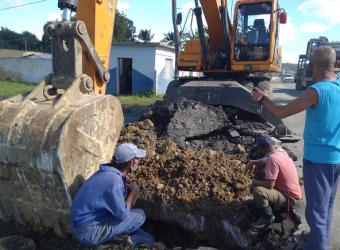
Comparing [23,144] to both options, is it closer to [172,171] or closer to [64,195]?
[64,195]

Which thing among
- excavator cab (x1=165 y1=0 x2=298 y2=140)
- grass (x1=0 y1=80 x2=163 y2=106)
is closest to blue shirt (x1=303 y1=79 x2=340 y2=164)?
excavator cab (x1=165 y1=0 x2=298 y2=140)

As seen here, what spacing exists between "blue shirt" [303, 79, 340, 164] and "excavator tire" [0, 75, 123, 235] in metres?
2.10

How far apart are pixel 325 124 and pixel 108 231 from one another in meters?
2.13

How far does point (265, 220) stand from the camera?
4016 mm

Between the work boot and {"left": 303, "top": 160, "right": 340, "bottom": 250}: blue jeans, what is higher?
{"left": 303, "top": 160, "right": 340, "bottom": 250}: blue jeans

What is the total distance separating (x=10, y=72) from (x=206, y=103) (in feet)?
83.4

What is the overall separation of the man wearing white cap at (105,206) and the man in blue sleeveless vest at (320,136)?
4.94 ft

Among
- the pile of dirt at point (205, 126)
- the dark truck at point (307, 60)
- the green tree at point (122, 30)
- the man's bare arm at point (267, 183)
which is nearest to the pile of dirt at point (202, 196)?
the man's bare arm at point (267, 183)

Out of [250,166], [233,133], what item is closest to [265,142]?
[250,166]

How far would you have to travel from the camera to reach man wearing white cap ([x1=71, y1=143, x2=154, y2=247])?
12.1 ft

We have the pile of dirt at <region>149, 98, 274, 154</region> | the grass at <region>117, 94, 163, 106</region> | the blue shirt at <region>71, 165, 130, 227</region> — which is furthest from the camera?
the grass at <region>117, 94, 163, 106</region>

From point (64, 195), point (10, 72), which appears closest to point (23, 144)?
point (64, 195)

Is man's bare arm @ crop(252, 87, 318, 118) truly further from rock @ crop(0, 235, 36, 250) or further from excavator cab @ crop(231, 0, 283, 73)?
excavator cab @ crop(231, 0, 283, 73)

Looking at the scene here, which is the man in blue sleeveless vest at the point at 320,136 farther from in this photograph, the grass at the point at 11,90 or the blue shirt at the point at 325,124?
the grass at the point at 11,90
